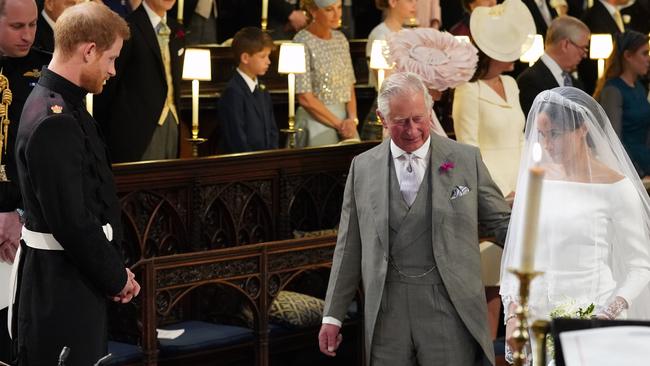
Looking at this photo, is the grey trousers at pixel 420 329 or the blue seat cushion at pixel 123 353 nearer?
the grey trousers at pixel 420 329

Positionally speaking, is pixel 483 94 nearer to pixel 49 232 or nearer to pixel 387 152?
pixel 387 152

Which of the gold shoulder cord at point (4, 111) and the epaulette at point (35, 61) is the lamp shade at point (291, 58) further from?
the gold shoulder cord at point (4, 111)

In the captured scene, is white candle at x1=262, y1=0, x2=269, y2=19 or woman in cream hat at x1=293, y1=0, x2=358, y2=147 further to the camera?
white candle at x1=262, y1=0, x2=269, y2=19

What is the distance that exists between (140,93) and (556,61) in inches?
111

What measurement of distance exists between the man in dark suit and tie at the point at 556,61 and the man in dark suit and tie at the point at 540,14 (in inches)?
116

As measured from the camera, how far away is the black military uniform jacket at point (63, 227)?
186 inches

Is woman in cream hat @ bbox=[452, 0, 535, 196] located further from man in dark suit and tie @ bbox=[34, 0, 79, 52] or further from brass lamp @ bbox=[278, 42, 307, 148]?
man in dark suit and tie @ bbox=[34, 0, 79, 52]

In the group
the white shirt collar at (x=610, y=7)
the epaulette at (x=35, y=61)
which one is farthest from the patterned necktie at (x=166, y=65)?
the white shirt collar at (x=610, y=7)

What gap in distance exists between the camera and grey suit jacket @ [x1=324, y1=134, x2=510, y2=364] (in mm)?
5297

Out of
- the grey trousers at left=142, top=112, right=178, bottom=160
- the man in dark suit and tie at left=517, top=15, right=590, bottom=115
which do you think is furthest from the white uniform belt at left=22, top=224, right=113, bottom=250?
the man in dark suit and tie at left=517, top=15, right=590, bottom=115

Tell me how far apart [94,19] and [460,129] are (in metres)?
3.34

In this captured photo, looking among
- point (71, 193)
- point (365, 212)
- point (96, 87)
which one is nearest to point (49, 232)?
point (71, 193)

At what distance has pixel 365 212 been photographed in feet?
17.7

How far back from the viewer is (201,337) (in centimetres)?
681
